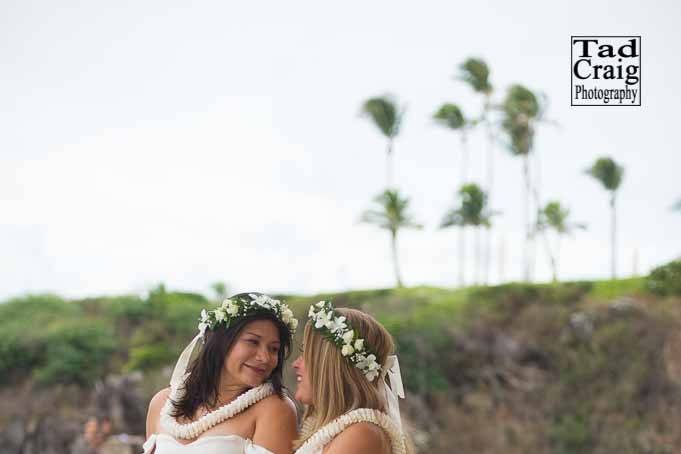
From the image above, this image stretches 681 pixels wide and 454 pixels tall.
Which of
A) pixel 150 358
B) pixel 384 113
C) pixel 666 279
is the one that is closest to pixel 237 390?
pixel 150 358

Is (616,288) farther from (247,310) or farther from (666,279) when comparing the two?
(247,310)

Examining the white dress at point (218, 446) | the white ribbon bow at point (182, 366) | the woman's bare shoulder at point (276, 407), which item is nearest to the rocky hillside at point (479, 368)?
the white ribbon bow at point (182, 366)

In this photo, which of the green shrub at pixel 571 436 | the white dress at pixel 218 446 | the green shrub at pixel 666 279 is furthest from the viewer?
the green shrub at pixel 666 279

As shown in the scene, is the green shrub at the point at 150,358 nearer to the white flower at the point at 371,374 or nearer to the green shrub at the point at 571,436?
the green shrub at the point at 571,436

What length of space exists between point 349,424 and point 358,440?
0.07m

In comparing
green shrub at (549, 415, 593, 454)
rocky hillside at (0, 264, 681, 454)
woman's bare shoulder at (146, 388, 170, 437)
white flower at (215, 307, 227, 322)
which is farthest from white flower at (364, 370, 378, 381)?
green shrub at (549, 415, 593, 454)

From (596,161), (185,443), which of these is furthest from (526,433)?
(185,443)

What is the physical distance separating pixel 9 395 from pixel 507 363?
9.87 metres

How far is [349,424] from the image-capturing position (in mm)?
2826

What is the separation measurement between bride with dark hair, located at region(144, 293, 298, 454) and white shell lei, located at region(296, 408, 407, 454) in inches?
7.8

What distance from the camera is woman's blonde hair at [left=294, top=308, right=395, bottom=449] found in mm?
2895

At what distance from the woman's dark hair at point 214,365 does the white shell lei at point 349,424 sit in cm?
35

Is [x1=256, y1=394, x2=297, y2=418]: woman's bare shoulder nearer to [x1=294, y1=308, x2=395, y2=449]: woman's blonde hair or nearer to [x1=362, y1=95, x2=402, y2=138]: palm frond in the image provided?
[x1=294, y1=308, x2=395, y2=449]: woman's blonde hair

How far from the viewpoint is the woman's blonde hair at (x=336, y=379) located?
289cm
